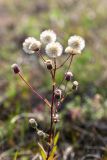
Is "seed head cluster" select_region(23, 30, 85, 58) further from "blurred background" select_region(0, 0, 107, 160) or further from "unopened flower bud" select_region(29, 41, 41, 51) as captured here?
"blurred background" select_region(0, 0, 107, 160)

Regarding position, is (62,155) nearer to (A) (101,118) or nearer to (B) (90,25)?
(A) (101,118)

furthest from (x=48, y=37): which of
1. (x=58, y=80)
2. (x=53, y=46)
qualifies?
(x=58, y=80)

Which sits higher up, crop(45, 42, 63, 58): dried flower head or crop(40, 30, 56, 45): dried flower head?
crop(40, 30, 56, 45): dried flower head

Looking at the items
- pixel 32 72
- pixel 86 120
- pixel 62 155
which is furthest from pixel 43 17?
pixel 62 155

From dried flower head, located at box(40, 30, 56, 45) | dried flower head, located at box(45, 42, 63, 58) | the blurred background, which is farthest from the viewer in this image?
the blurred background

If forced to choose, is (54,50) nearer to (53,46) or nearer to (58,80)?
(53,46)

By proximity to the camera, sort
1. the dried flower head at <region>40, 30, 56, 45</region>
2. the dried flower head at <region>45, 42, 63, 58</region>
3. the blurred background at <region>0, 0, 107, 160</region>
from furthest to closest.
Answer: the blurred background at <region>0, 0, 107, 160</region> < the dried flower head at <region>40, 30, 56, 45</region> < the dried flower head at <region>45, 42, 63, 58</region>

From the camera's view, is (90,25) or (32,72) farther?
(90,25)

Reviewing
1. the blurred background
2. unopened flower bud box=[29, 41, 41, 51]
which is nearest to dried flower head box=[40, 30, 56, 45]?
unopened flower bud box=[29, 41, 41, 51]
